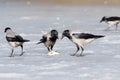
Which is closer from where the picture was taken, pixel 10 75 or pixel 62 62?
pixel 10 75

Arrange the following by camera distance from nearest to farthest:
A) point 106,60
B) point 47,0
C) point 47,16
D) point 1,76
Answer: point 1,76 < point 106,60 < point 47,16 < point 47,0

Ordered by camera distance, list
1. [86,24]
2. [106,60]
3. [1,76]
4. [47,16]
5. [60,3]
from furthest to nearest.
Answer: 1. [60,3]
2. [47,16]
3. [86,24]
4. [106,60]
5. [1,76]

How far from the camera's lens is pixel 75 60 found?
10.8m

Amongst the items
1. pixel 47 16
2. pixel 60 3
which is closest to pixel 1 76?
pixel 47 16

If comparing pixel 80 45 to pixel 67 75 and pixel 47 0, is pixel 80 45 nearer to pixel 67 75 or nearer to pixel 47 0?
pixel 67 75

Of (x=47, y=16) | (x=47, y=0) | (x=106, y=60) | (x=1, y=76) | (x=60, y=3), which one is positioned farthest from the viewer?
(x=47, y=0)

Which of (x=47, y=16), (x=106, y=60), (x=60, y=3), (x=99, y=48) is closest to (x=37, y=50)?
(x=99, y=48)

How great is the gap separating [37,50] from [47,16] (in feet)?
37.9

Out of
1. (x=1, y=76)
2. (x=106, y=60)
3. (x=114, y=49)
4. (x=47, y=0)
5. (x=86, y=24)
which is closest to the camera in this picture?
(x=1, y=76)

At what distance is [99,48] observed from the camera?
12.8 meters

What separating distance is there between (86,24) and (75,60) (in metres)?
9.30

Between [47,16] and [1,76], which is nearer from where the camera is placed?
[1,76]

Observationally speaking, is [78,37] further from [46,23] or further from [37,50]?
[46,23]

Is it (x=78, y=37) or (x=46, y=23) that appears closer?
(x=78, y=37)
